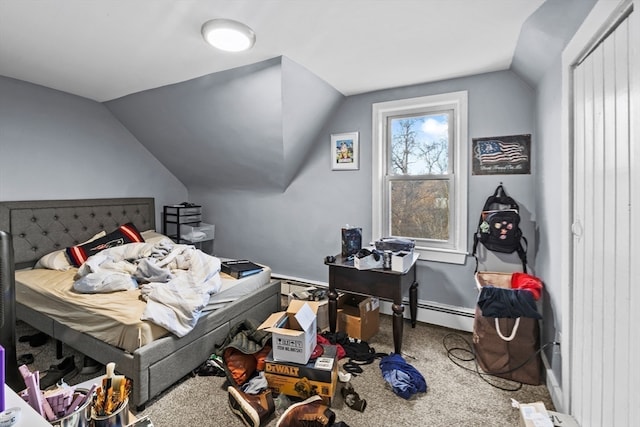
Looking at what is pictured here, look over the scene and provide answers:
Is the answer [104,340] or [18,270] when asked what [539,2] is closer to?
[104,340]


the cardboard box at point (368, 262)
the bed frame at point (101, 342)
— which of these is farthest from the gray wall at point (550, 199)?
the bed frame at point (101, 342)

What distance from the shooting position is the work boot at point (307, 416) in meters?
1.50

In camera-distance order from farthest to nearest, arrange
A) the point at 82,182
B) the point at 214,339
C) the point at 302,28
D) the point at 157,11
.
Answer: the point at 82,182, the point at 214,339, the point at 302,28, the point at 157,11

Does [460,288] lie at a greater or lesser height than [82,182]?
lesser

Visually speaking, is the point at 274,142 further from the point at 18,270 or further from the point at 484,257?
the point at 18,270

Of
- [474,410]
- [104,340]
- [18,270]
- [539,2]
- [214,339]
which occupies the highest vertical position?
[539,2]

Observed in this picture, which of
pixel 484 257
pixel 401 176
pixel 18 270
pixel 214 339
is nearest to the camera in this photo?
pixel 214 339

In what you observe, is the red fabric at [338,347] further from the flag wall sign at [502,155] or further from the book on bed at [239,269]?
the flag wall sign at [502,155]

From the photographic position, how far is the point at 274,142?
9.52 feet

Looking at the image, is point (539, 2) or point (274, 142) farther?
point (274, 142)

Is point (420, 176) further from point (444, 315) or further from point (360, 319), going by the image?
point (360, 319)

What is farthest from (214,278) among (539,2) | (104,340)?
(539,2)

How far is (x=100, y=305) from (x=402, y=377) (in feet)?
6.18

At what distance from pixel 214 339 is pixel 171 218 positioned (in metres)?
2.22
